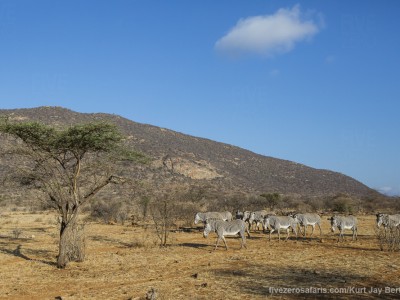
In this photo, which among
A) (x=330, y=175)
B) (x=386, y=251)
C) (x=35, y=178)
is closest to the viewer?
(x=35, y=178)

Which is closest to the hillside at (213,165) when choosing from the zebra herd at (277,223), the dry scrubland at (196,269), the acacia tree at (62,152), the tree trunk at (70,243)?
the zebra herd at (277,223)

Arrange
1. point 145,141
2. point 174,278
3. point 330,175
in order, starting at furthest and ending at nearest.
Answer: point 330,175, point 145,141, point 174,278

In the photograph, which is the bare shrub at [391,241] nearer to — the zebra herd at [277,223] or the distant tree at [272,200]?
the zebra herd at [277,223]

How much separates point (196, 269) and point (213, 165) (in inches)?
2311

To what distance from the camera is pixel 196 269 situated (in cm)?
1324

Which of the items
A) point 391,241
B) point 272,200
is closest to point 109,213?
point 272,200

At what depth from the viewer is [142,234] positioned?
2466 centimetres

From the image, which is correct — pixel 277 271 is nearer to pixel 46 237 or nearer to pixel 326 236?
pixel 326 236

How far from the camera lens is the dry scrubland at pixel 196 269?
34.5ft

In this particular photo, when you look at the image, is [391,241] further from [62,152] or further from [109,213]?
[109,213]

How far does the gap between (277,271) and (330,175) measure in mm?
78133

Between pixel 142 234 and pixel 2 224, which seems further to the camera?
pixel 2 224

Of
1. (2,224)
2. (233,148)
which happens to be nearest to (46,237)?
(2,224)

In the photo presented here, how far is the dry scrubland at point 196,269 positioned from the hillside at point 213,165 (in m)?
38.9
